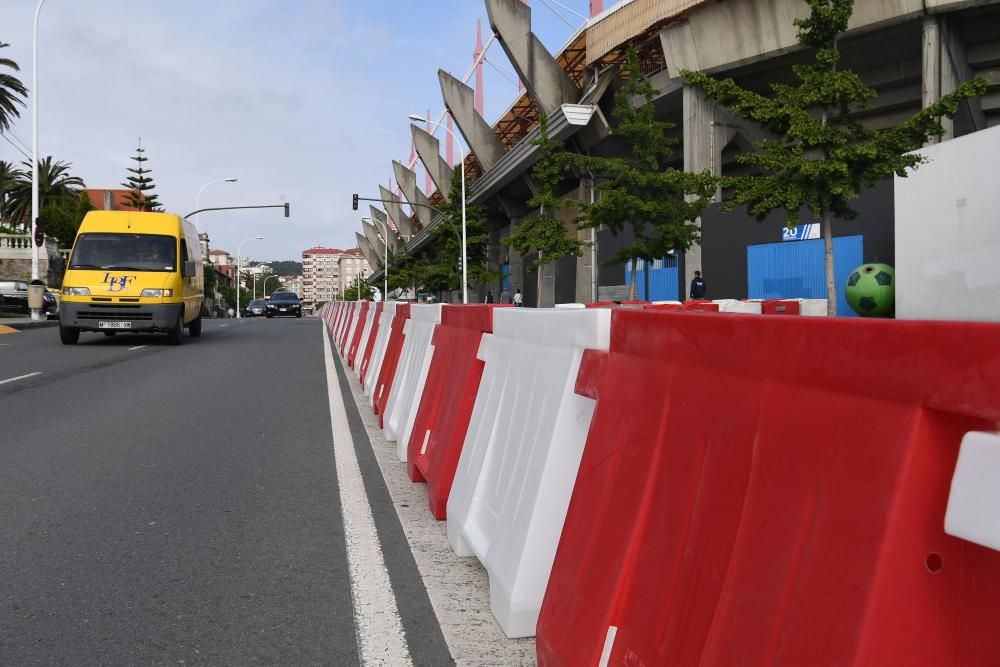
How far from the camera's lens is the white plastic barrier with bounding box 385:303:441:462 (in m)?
5.96

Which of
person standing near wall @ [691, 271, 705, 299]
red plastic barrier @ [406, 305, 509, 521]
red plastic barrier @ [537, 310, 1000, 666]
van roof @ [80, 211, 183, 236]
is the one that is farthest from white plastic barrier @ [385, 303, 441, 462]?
person standing near wall @ [691, 271, 705, 299]

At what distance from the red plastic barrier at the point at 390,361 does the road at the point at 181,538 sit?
53 cm

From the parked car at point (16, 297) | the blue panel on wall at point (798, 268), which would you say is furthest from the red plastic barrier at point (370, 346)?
the parked car at point (16, 297)

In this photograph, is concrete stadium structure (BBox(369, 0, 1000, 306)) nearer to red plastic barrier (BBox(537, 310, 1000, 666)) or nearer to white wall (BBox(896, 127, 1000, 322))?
white wall (BBox(896, 127, 1000, 322))

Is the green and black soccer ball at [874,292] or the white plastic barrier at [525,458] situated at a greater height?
the green and black soccer ball at [874,292]

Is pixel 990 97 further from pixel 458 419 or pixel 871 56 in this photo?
pixel 458 419

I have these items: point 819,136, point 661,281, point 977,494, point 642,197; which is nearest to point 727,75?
point 642,197

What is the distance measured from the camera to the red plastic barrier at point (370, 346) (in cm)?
1077

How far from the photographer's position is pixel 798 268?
27.8 meters

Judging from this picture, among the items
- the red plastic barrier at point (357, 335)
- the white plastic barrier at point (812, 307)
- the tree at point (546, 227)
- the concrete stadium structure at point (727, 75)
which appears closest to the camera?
the red plastic barrier at point (357, 335)

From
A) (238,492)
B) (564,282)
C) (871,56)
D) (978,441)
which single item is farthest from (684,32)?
(978,441)

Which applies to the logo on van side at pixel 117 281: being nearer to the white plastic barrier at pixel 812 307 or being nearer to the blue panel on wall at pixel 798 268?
the white plastic barrier at pixel 812 307

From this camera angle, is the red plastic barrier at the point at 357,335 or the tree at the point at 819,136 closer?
the red plastic barrier at the point at 357,335

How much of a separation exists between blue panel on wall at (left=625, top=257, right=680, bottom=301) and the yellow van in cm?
Answer: 1988
